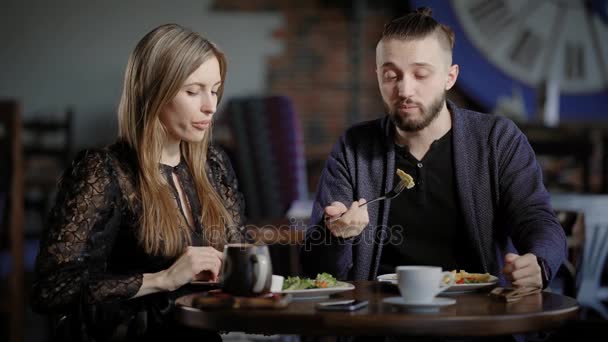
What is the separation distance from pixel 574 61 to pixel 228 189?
14.6 ft

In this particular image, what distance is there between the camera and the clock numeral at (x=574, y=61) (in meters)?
5.75

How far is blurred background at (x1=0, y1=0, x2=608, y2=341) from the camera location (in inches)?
225

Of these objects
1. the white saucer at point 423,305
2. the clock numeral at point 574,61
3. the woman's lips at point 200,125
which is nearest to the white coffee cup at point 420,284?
the white saucer at point 423,305

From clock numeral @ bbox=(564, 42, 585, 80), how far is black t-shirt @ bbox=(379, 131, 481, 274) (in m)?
4.07

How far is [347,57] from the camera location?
19.8 feet

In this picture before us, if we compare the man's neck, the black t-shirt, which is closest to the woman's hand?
the black t-shirt

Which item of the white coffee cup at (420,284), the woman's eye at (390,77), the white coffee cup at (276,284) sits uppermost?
the woman's eye at (390,77)

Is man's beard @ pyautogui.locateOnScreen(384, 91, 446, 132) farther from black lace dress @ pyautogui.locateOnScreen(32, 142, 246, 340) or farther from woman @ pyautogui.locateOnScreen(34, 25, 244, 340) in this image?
black lace dress @ pyautogui.locateOnScreen(32, 142, 246, 340)

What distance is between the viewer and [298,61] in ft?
19.8

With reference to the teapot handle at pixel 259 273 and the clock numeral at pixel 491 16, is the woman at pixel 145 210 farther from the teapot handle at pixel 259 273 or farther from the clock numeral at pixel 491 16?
the clock numeral at pixel 491 16

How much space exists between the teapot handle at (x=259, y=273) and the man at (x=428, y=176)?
1.51ft

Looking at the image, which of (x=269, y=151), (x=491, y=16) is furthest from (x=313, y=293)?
(x=491, y=16)

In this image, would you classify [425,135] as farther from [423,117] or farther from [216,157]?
[216,157]

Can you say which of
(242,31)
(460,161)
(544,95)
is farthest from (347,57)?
(460,161)
